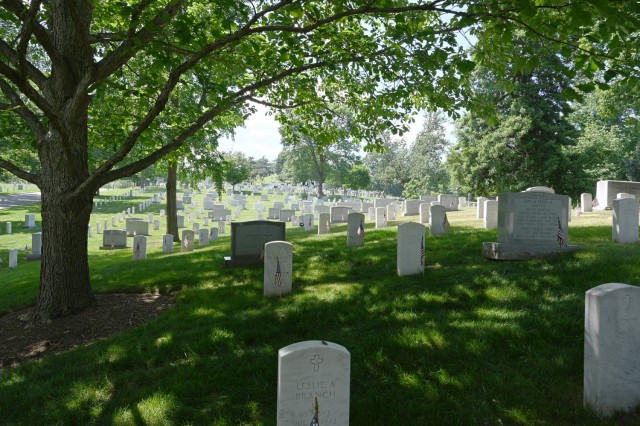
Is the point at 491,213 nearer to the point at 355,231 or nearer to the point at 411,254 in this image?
the point at 355,231

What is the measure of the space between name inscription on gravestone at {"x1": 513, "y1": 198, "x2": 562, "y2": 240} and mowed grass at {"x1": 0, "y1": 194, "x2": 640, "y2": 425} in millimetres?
566

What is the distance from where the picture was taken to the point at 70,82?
7754 millimetres

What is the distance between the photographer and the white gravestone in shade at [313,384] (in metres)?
3.43

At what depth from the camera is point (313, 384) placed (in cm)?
349

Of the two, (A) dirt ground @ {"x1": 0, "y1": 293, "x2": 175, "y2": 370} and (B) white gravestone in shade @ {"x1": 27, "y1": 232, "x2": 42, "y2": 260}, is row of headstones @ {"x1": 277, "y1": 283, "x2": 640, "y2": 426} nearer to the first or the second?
(A) dirt ground @ {"x1": 0, "y1": 293, "x2": 175, "y2": 370}

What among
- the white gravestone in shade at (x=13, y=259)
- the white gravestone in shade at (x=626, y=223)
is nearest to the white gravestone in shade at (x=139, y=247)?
the white gravestone in shade at (x=13, y=259)

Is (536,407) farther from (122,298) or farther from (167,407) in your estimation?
(122,298)

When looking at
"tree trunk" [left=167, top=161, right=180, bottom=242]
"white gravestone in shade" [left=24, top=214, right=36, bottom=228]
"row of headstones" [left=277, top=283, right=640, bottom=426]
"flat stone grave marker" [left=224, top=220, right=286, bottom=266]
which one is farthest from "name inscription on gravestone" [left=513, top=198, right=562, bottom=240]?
"white gravestone in shade" [left=24, top=214, right=36, bottom=228]

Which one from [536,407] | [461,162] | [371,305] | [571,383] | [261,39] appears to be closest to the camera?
[536,407]

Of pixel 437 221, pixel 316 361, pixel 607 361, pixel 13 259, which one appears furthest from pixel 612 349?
pixel 13 259

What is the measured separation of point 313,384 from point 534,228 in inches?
258

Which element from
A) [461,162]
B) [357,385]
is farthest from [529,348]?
[461,162]

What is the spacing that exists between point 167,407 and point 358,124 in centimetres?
909

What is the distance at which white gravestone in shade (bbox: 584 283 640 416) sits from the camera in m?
3.91
